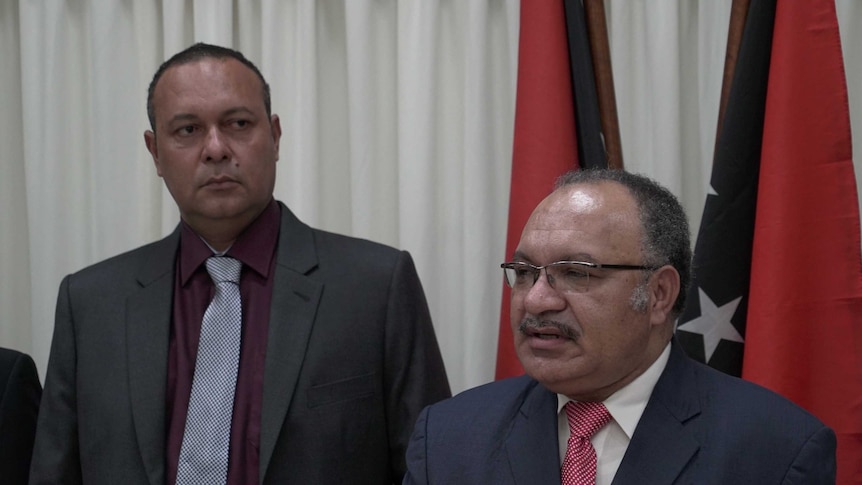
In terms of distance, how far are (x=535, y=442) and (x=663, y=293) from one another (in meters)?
0.35

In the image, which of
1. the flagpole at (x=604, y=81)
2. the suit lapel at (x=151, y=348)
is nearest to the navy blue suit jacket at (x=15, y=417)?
the suit lapel at (x=151, y=348)

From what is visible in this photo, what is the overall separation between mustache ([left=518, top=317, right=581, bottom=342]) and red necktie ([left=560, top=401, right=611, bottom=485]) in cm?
14

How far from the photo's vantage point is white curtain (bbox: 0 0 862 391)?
10.0 feet

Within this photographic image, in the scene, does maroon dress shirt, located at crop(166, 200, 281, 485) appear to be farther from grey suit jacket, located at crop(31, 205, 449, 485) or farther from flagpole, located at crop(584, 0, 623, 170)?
flagpole, located at crop(584, 0, 623, 170)

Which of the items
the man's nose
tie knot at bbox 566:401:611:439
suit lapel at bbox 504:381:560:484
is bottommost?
suit lapel at bbox 504:381:560:484

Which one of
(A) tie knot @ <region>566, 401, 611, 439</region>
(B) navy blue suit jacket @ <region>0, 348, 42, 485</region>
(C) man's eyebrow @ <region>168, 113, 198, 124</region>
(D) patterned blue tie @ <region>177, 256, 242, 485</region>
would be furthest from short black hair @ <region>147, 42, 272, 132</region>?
(A) tie knot @ <region>566, 401, 611, 439</region>

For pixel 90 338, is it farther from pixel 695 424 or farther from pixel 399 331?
pixel 695 424

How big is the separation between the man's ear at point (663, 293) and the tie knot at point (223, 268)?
3.19 feet

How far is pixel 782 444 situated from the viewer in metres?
1.62

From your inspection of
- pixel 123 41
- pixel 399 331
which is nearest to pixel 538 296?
pixel 399 331

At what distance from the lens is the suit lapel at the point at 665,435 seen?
1.62m

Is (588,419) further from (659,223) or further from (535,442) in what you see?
(659,223)

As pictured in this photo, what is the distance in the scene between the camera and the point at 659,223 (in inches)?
68.6

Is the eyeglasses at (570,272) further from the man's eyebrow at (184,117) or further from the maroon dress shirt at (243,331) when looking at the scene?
the man's eyebrow at (184,117)
